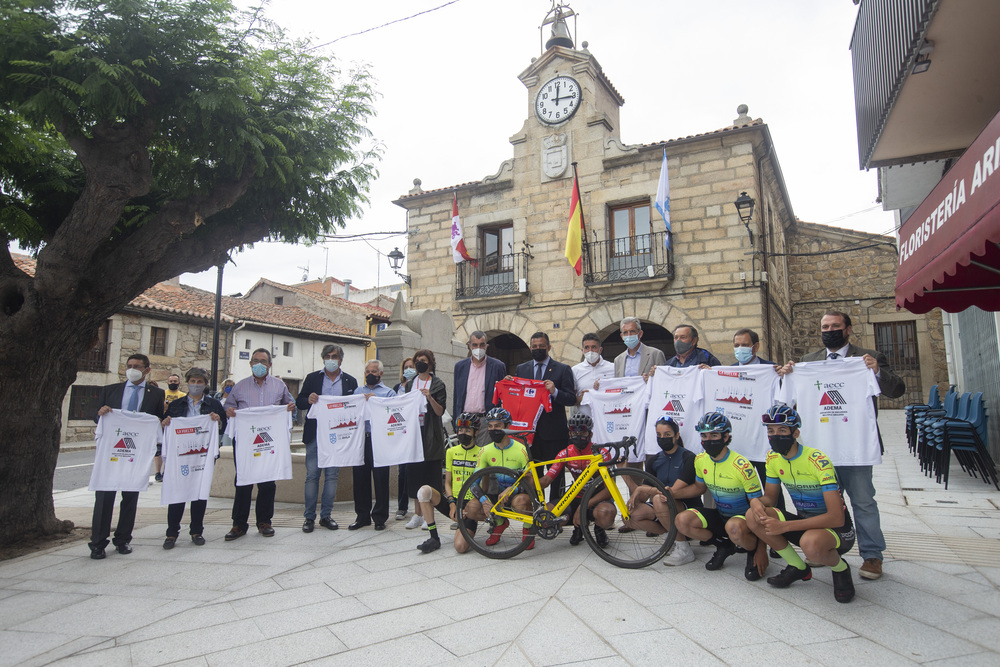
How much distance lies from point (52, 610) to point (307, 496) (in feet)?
7.66

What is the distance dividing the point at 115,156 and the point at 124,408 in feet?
7.93

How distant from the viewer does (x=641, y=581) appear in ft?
13.2

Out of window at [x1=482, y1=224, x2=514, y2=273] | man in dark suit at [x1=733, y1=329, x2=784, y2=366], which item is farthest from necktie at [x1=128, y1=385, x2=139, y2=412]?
window at [x1=482, y1=224, x2=514, y2=273]

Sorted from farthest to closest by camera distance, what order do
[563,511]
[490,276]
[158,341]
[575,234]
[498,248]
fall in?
[158,341] < [498,248] < [490,276] < [575,234] < [563,511]

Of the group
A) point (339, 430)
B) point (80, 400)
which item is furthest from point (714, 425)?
point (80, 400)

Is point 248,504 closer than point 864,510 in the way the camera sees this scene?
No

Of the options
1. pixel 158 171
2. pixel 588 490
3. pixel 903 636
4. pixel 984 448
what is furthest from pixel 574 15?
pixel 903 636

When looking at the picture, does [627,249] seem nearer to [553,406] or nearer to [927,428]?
[927,428]

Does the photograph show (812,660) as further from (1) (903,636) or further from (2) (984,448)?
(2) (984,448)

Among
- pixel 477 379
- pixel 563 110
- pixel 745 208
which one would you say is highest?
pixel 563 110

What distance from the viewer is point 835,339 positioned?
4.43m

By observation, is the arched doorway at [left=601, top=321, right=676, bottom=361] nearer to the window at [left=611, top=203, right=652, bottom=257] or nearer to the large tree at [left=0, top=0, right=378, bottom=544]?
the window at [left=611, top=203, right=652, bottom=257]

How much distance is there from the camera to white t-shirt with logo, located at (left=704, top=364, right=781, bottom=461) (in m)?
4.82

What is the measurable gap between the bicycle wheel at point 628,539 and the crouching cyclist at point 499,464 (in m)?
0.51
